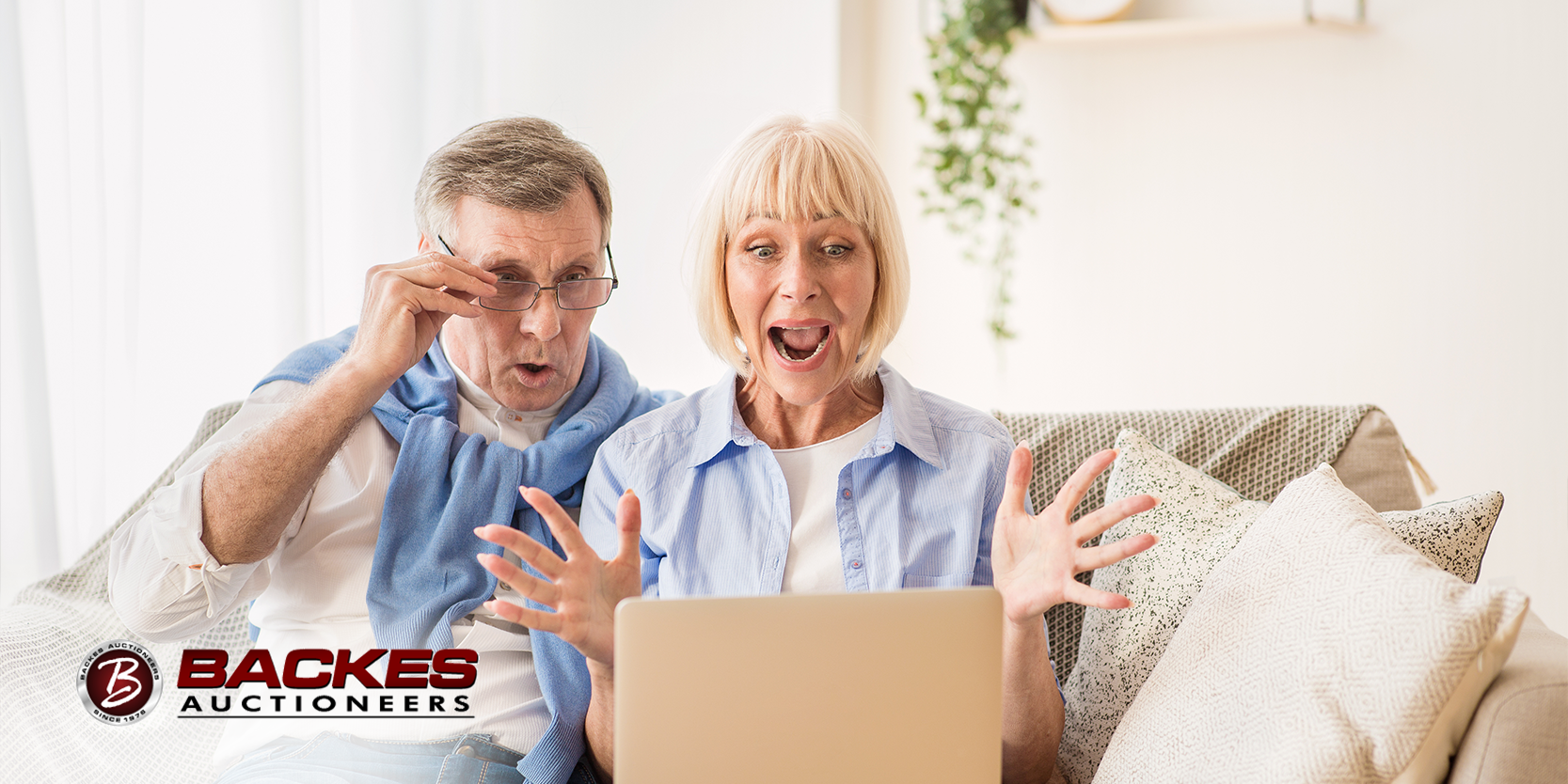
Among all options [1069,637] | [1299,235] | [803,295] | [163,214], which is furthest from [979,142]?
[163,214]

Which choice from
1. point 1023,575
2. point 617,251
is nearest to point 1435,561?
point 1023,575

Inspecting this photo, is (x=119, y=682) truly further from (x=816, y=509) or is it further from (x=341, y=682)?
(x=816, y=509)

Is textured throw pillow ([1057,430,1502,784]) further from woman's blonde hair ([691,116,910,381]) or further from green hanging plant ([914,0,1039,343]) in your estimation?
green hanging plant ([914,0,1039,343])

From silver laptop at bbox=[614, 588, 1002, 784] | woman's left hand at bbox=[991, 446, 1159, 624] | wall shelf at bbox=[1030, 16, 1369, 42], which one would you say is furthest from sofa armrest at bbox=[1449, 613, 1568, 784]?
wall shelf at bbox=[1030, 16, 1369, 42]

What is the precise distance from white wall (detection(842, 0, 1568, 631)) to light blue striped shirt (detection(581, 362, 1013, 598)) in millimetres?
1518

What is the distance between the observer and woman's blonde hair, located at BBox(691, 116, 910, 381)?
1.48 meters

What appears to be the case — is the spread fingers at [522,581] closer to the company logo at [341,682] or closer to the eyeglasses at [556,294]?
the company logo at [341,682]

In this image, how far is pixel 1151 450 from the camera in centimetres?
162

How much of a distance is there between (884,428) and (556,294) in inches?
19.5

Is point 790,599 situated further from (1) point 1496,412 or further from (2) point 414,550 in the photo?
(1) point 1496,412

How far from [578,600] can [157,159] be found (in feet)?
4.62

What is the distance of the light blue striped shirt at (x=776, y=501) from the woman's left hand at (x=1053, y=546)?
0.21 metres

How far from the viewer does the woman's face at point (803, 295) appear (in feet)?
4.85

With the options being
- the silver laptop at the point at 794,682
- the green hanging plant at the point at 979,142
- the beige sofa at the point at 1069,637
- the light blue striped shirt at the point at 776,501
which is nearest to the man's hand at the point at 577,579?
the silver laptop at the point at 794,682
